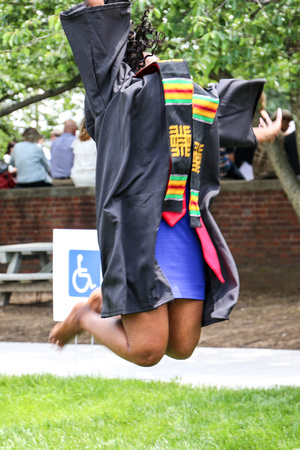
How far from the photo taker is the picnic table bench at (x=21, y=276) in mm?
11953

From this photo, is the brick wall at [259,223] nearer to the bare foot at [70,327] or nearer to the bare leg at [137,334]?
the bare foot at [70,327]

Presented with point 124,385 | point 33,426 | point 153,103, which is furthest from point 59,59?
point 153,103

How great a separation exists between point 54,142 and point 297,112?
18.3 ft

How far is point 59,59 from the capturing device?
32.8 ft

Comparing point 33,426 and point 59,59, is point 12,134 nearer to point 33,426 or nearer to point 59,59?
point 59,59

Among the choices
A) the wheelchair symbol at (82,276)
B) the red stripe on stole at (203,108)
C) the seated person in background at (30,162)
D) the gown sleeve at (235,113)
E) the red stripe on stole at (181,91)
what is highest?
the red stripe on stole at (181,91)

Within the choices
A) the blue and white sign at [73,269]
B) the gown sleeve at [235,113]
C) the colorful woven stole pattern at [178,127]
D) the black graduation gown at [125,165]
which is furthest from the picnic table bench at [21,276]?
the colorful woven stole pattern at [178,127]

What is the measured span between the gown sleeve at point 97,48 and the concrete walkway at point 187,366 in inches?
136

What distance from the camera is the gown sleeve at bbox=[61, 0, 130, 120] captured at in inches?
140

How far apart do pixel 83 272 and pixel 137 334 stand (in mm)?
3289

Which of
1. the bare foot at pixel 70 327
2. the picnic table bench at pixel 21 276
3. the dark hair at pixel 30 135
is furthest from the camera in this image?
the dark hair at pixel 30 135

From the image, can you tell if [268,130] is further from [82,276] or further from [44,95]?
[44,95]

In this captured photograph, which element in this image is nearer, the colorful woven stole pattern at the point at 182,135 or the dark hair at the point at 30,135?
the colorful woven stole pattern at the point at 182,135

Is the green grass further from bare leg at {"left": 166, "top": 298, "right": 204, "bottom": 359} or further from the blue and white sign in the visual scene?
bare leg at {"left": 166, "top": 298, "right": 204, "bottom": 359}
